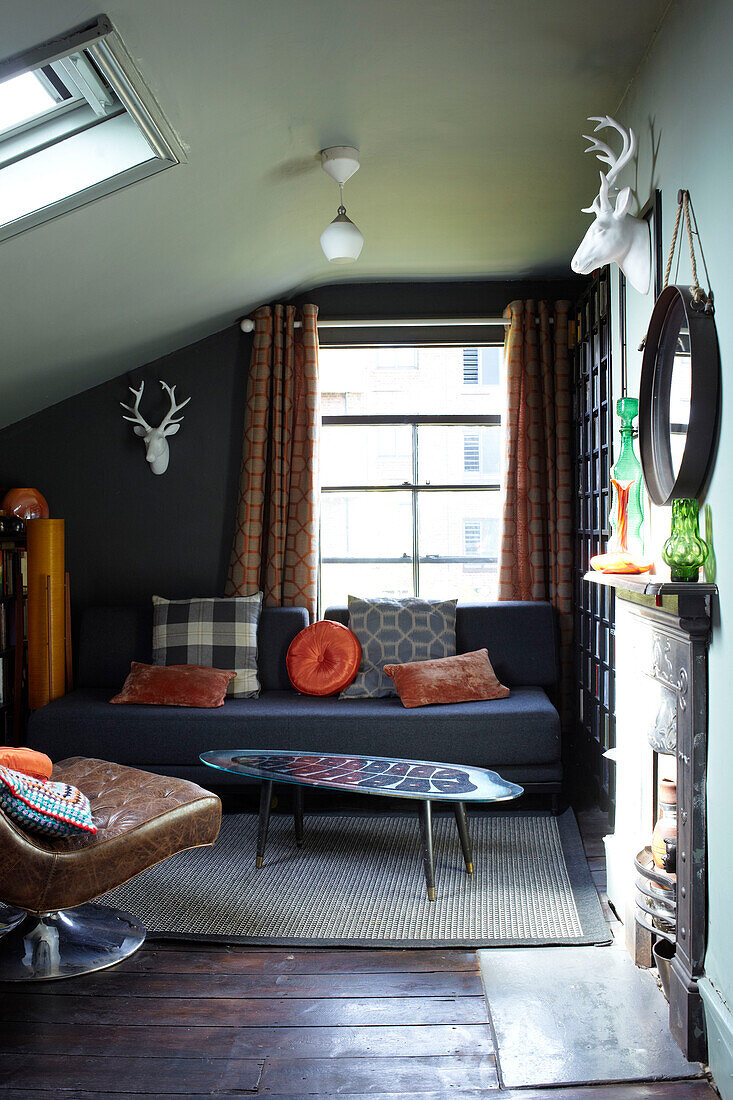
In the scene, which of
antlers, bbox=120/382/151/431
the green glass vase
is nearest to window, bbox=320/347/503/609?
antlers, bbox=120/382/151/431

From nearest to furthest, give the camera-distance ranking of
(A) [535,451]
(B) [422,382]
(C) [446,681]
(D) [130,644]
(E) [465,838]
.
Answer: (E) [465,838]
(C) [446,681]
(D) [130,644]
(A) [535,451]
(B) [422,382]

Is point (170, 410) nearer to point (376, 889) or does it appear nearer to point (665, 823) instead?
point (376, 889)

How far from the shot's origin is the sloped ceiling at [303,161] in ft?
7.39

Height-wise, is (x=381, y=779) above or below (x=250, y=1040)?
above

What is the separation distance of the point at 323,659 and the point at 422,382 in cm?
166

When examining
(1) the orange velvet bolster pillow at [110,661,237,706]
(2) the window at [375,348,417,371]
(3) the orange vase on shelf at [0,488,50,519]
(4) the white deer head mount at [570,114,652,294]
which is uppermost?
(2) the window at [375,348,417,371]

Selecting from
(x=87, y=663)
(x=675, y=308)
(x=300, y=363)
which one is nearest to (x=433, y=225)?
(x=300, y=363)

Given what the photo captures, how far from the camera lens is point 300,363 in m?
4.59

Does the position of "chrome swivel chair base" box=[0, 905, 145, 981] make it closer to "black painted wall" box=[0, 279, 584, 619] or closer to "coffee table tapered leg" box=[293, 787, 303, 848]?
"coffee table tapered leg" box=[293, 787, 303, 848]

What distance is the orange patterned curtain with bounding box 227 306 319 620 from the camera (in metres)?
4.53

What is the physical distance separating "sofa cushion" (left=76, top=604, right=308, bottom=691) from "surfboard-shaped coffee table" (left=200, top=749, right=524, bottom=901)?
0.90 meters

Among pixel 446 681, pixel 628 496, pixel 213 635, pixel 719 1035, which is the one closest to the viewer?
pixel 719 1035

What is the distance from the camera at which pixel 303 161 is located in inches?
121

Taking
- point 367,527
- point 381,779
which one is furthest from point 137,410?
point 381,779
